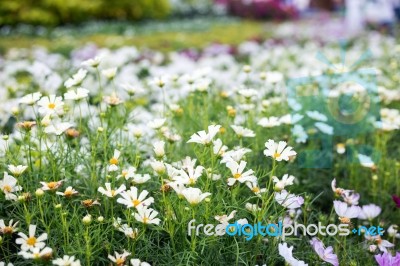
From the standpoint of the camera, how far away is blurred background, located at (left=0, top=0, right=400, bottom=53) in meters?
7.26

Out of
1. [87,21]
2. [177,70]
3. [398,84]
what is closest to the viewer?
[398,84]

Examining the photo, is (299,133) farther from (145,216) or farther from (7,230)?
(7,230)

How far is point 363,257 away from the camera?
1.70 m

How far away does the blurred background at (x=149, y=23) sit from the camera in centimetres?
726

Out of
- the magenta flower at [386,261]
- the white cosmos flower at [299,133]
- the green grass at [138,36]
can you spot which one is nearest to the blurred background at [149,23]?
the green grass at [138,36]

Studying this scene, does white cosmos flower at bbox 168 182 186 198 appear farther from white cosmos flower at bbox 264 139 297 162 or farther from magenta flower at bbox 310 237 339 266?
magenta flower at bbox 310 237 339 266

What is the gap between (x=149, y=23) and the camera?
34.5 feet

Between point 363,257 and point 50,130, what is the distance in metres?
1.14

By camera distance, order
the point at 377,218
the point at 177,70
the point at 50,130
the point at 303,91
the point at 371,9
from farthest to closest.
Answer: the point at 371,9, the point at 177,70, the point at 303,91, the point at 377,218, the point at 50,130

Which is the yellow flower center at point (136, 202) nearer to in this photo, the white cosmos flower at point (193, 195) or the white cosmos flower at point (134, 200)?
the white cosmos flower at point (134, 200)

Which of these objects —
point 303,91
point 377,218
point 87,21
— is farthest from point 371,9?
point 377,218

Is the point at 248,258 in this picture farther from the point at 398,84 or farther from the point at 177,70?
the point at 177,70

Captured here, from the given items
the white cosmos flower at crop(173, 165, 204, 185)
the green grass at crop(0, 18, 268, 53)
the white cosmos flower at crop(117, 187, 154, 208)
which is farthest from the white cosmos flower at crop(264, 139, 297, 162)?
the green grass at crop(0, 18, 268, 53)

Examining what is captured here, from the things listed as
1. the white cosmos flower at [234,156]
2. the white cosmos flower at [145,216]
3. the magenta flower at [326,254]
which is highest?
the white cosmos flower at [234,156]
